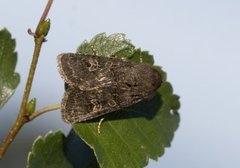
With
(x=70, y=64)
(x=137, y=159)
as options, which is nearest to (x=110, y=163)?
(x=137, y=159)

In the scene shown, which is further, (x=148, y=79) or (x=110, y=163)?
(x=148, y=79)

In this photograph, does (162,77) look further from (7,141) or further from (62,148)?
(7,141)

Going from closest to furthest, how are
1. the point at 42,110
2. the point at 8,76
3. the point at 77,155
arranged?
the point at 42,110, the point at 77,155, the point at 8,76

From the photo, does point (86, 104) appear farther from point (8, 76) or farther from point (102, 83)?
point (8, 76)

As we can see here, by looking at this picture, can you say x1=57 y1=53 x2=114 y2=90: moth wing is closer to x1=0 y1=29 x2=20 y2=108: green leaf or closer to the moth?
the moth

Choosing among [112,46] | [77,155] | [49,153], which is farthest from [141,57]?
[49,153]

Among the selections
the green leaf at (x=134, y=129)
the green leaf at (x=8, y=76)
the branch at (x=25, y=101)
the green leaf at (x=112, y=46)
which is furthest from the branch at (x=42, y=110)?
the green leaf at (x=112, y=46)

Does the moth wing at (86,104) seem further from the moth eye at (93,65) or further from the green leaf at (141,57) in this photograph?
the green leaf at (141,57)
